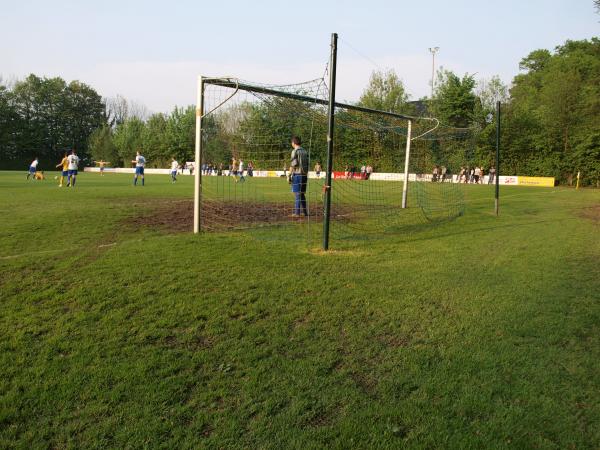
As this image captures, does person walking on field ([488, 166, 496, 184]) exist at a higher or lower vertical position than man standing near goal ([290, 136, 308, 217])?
higher

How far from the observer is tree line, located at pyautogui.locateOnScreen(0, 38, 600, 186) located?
37.7 feet

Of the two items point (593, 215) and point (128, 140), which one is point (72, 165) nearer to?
point (593, 215)

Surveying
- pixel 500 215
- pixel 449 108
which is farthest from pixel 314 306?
pixel 449 108

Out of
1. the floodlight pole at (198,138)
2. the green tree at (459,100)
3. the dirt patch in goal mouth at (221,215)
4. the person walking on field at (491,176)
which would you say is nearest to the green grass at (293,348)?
the floodlight pole at (198,138)

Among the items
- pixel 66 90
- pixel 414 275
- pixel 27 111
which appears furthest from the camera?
pixel 66 90

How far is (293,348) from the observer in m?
3.90

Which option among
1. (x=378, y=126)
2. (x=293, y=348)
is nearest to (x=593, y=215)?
(x=378, y=126)

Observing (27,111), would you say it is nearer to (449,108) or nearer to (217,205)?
(449,108)

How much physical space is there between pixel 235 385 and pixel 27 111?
8249cm

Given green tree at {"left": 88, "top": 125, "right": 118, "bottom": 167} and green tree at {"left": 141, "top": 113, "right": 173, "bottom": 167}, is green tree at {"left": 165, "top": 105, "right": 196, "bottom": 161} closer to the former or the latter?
green tree at {"left": 141, "top": 113, "right": 173, "bottom": 167}

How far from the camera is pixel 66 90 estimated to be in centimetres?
7725

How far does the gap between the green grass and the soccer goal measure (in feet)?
7.85

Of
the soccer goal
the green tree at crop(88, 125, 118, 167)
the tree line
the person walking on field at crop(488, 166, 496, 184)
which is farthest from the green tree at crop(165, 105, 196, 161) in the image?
the soccer goal

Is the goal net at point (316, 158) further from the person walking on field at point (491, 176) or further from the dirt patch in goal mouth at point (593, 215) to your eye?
the person walking on field at point (491, 176)
